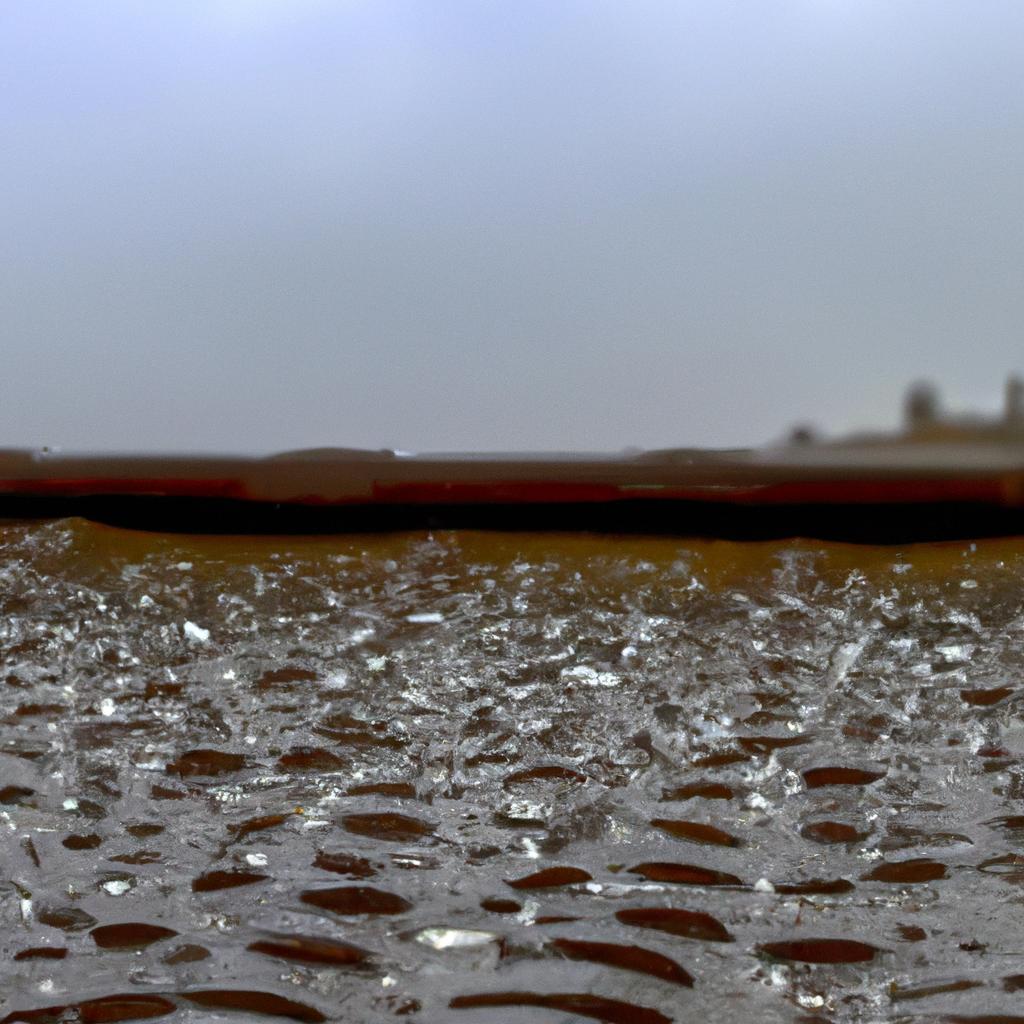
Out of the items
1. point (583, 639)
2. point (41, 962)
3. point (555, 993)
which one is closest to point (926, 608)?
point (583, 639)

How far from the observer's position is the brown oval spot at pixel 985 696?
1.32ft

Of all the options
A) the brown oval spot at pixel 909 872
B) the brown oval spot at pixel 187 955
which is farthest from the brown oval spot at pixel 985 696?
the brown oval spot at pixel 187 955

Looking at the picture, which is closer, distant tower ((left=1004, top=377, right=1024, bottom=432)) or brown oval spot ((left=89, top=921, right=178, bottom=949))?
brown oval spot ((left=89, top=921, right=178, bottom=949))

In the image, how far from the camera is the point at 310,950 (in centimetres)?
29

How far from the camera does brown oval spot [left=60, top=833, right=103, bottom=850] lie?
1.11 ft

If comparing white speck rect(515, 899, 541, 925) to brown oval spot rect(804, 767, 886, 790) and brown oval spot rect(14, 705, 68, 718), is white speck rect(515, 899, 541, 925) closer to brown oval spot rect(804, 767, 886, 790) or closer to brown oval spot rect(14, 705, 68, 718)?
brown oval spot rect(804, 767, 886, 790)

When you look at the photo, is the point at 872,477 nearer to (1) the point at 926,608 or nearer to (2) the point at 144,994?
(1) the point at 926,608

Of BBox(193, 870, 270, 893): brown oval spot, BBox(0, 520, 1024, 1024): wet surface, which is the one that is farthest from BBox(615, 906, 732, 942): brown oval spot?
BBox(193, 870, 270, 893): brown oval spot

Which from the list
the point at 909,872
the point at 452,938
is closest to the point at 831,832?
the point at 909,872

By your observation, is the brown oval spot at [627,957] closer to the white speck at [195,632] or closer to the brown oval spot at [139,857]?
the brown oval spot at [139,857]

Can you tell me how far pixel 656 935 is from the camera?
0.29 meters

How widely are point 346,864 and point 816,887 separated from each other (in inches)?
6.3

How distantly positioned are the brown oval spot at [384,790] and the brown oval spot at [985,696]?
0.24m

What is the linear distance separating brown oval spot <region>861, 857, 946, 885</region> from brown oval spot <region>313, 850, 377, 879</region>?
0.17 metres
